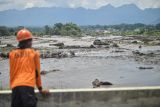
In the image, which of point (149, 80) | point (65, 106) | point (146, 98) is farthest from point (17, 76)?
point (149, 80)

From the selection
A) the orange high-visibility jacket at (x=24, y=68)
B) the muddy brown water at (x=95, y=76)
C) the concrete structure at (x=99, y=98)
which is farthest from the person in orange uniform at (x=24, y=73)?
the muddy brown water at (x=95, y=76)

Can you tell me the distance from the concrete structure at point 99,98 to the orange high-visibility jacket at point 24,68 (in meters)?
1.74

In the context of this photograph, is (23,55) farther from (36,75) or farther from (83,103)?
(83,103)

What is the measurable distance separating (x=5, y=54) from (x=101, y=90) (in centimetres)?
3872

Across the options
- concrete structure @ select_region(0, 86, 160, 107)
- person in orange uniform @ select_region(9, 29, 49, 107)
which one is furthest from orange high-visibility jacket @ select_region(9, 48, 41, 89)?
concrete structure @ select_region(0, 86, 160, 107)

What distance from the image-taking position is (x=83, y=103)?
6.81m

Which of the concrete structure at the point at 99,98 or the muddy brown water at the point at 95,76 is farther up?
the concrete structure at the point at 99,98

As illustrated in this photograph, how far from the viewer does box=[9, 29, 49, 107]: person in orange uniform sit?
188 inches

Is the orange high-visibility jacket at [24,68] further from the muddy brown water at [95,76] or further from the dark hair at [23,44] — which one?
the muddy brown water at [95,76]

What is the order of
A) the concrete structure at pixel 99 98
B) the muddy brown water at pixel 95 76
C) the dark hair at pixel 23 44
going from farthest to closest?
the muddy brown water at pixel 95 76, the concrete structure at pixel 99 98, the dark hair at pixel 23 44

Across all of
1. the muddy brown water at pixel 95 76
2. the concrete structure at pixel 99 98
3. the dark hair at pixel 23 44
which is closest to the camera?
the dark hair at pixel 23 44

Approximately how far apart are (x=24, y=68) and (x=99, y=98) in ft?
7.72

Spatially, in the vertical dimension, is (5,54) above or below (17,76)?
below

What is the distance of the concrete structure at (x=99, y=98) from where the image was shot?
6.73 metres
